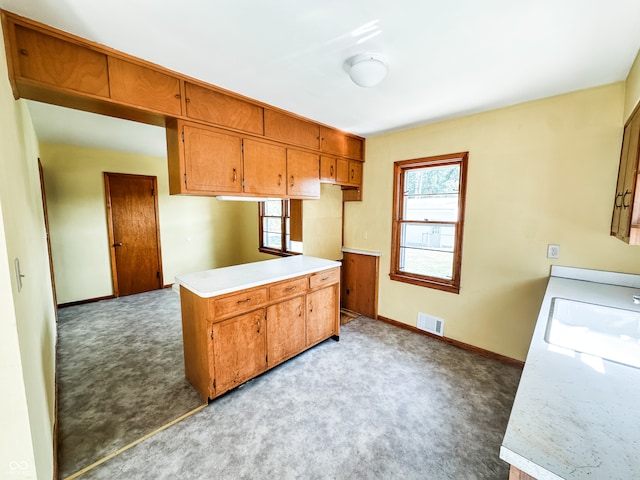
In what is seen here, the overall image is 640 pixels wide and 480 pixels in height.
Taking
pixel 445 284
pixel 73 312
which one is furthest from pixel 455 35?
pixel 73 312

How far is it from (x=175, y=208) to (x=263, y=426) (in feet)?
14.5

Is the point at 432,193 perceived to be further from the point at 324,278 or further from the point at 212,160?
the point at 212,160

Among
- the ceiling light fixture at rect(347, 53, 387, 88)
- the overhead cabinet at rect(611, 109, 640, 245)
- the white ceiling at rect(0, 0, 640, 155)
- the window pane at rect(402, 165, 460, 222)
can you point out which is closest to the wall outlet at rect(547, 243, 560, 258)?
the overhead cabinet at rect(611, 109, 640, 245)

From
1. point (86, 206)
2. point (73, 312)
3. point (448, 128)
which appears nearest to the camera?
point (448, 128)

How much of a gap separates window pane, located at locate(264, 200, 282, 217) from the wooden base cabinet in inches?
88.5

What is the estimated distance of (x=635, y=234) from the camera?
136 centimetres

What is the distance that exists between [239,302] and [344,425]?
3.85 ft

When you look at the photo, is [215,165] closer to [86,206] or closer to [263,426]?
[263,426]

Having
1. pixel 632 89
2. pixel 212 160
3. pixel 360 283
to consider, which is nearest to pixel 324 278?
pixel 360 283

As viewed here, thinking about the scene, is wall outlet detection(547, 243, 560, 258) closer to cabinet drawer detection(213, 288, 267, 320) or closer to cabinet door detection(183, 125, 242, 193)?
cabinet drawer detection(213, 288, 267, 320)

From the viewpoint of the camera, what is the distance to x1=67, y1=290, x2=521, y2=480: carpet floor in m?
1.55

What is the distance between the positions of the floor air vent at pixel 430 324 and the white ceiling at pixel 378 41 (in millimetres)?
2293

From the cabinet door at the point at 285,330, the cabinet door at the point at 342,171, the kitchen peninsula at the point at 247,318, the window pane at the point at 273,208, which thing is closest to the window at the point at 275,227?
the window pane at the point at 273,208

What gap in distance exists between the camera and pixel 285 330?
252 cm
